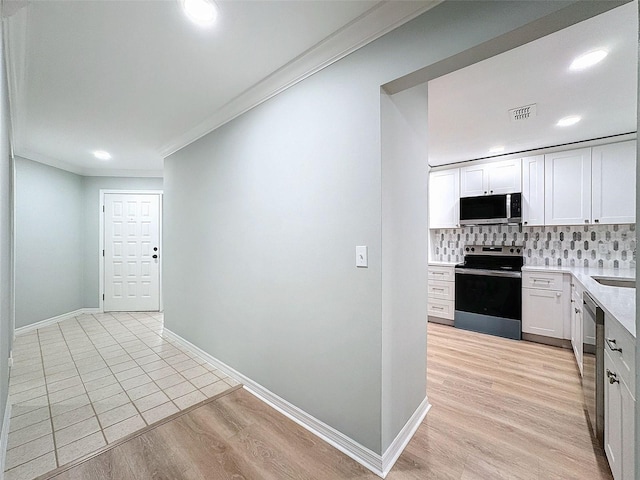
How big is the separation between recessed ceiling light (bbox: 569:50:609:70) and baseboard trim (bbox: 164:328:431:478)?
2581 millimetres

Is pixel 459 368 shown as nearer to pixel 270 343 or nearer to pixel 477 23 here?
pixel 270 343

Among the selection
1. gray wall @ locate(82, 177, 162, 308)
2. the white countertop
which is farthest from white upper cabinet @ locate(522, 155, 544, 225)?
gray wall @ locate(82, 177, 162, 308)

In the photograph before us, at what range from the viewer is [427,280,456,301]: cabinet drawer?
4.01 metres

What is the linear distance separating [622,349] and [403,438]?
122 cm

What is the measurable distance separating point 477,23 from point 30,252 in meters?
5.60

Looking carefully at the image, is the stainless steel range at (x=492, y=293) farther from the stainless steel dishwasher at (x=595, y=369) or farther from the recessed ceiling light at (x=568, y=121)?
the recessed ceiling light at (x=568, y=121)

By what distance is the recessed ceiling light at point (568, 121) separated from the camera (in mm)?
2660

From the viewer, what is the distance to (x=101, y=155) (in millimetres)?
4062

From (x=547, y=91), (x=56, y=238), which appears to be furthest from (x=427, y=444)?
(x=56, y=238)

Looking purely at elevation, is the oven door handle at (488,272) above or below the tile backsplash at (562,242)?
below

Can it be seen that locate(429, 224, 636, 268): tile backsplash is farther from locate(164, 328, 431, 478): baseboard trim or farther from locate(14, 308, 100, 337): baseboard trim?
locate(14, 308, 100, 337): baseboard trim

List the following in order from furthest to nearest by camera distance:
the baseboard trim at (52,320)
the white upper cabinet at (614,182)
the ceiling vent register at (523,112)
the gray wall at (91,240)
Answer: the gray wall at (91,240) → the baseboard trim at (52,320) → the white upper cabinet at (614,182) → the ceiling vent register at (523,112)

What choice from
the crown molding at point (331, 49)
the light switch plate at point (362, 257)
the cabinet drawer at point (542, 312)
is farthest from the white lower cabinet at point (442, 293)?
the crown molding at point (331, 49)

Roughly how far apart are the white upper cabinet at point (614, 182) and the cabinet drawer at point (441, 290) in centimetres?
180
